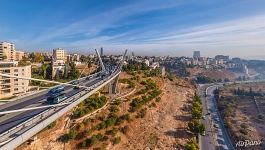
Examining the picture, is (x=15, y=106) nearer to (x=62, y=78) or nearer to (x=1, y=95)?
(x=1, y=95)

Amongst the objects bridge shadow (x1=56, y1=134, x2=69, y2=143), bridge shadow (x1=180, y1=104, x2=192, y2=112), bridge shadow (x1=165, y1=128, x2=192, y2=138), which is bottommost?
bridge shadow (x1=165, y1=128, x2=192, y2=138)

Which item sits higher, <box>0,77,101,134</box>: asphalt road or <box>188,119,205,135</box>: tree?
<box>0,77,101,134</box>: asphalt road

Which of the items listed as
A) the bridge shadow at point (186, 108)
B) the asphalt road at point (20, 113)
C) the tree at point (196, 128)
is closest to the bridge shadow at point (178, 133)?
the tree at point (196, 128)

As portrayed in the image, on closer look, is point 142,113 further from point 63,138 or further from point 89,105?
point 63,138

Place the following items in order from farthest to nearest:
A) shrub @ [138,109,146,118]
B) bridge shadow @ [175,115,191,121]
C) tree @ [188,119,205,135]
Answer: bridge shadow @ [175,115,191,121] < shrub @ [138,109,146,118] < tree @ [188,119,205,135]

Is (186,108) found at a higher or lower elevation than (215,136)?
higher

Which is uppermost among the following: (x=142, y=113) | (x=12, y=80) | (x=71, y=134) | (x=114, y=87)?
(x=12, y=80)

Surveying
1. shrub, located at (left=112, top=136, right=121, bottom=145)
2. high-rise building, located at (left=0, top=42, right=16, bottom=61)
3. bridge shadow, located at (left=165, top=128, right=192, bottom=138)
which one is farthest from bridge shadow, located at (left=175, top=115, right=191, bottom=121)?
high-rise building, located at (left=0, top=42, right=16, bottom=61)

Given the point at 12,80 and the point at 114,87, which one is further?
the point at 114,87

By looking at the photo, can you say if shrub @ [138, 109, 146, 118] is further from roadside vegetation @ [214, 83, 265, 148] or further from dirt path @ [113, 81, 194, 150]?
roadside vegetation @ [214, 83, 265, 148]

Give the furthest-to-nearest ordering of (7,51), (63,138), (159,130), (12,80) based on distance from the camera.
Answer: (7,51) < (12,80) < (159,130) < (63,138)

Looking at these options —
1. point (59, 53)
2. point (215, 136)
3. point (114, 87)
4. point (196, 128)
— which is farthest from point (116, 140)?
point (59, 53)
